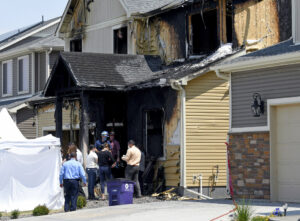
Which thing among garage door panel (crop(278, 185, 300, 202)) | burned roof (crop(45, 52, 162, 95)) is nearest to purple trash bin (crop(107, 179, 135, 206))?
garage door panel (crop(278, 185, 300, 202))

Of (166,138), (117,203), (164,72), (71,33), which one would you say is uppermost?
(71,33)

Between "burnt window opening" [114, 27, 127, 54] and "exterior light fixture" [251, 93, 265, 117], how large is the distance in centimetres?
1118

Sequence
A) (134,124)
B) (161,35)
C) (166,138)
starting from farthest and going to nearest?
1. (161,35)
2. (134,124)
3. (166,138)

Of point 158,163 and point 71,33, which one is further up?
point 71,33

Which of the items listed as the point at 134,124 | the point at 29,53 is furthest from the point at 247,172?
the point at 29,53

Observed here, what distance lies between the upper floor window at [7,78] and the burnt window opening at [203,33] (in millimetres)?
14072

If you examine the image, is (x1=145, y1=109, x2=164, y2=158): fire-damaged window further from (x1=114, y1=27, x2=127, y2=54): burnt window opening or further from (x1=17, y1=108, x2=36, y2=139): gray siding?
(x1=17, y1=108, x2=36, y2=139): gray siding

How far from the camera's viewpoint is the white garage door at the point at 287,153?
17.4 metres

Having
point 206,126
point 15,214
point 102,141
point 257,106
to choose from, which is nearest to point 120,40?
point 102,141

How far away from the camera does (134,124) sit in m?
24.5

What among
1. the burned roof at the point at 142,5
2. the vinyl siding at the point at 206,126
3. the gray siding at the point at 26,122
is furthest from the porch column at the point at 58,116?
the gray siding at the point at 26,122

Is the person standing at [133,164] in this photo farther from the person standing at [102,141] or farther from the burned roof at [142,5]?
the burned roof at [142,5]

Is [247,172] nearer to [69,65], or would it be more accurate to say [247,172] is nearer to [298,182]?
[298,182]

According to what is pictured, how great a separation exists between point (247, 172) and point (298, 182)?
1.54 meters
